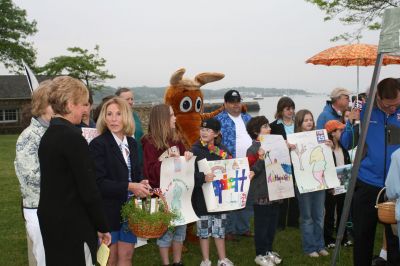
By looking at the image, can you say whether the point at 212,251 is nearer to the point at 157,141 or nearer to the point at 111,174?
the point at 157,141

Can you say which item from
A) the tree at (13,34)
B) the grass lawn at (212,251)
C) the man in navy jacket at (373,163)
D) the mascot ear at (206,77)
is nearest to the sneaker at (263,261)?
the grass lawn at (212,251)

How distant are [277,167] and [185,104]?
6.91 feet

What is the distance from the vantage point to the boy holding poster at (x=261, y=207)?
579 centimetres

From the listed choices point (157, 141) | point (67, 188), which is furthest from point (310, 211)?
point (67, 188)

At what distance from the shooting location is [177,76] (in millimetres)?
7238

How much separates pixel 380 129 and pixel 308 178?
148cm

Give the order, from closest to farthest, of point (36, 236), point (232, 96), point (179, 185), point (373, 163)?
point (36, 236)
point (373, 163)
point (179, 185)
point (232, 96)

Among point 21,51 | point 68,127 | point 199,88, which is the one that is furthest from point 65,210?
point 21,51

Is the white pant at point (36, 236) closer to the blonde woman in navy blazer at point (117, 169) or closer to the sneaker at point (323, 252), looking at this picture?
the blonde woman in navy blazer at point (117, 169)

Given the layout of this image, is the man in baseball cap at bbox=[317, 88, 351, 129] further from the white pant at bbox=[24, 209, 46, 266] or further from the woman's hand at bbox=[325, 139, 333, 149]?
the white pant at bbox=[24, 209, 46, 266]

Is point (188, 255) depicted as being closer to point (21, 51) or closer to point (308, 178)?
point (308, 178)

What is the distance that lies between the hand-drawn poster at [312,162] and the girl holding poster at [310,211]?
15 cm

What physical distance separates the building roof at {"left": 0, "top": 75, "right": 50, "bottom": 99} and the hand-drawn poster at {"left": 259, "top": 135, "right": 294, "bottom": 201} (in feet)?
161

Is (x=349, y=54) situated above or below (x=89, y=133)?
above
